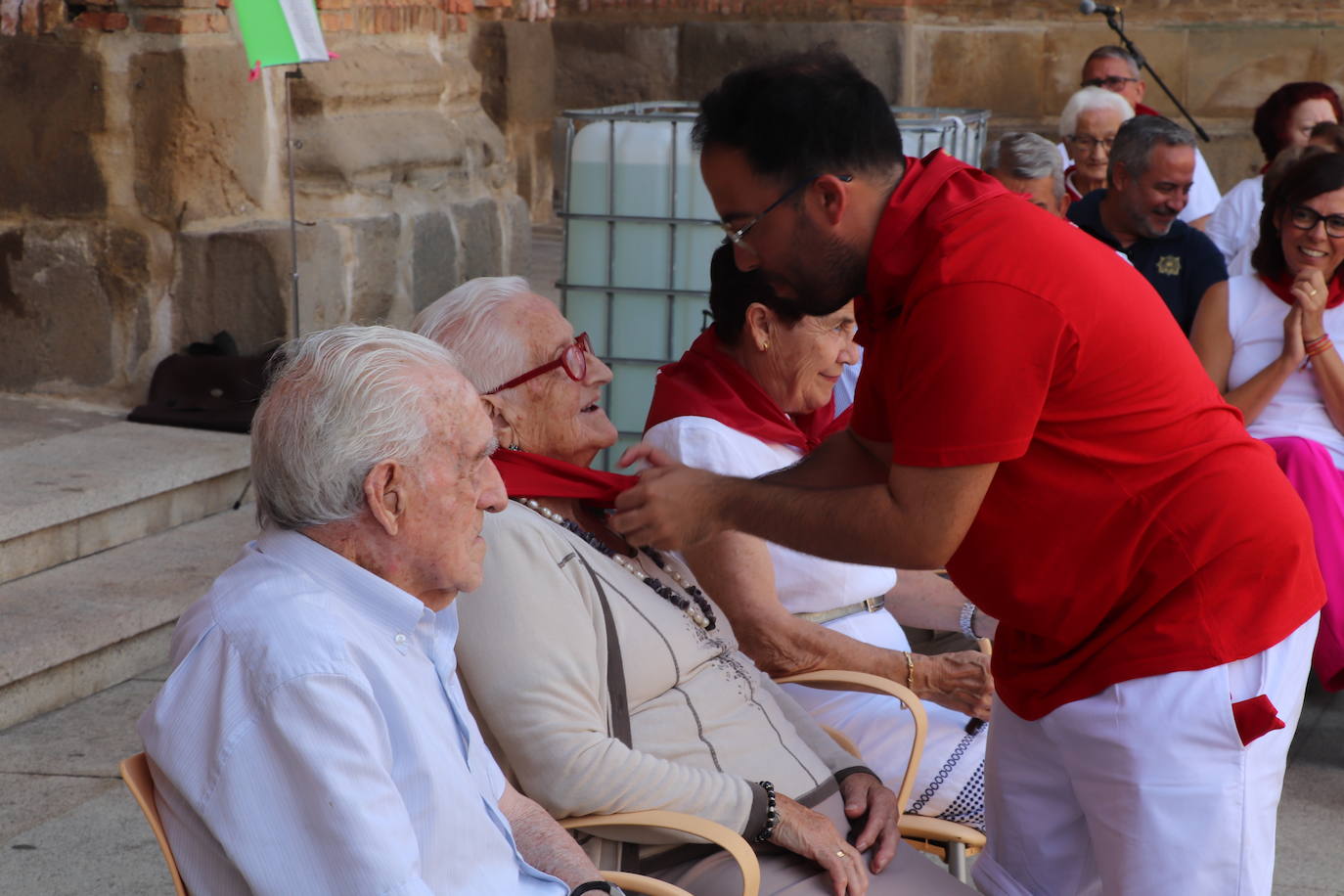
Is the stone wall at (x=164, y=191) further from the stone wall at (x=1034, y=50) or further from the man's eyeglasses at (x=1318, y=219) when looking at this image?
the stone wall at (x=1034, y=50)

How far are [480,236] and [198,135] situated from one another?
→ 1.43 meters

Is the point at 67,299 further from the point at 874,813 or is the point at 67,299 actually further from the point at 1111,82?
the point at 1111,82

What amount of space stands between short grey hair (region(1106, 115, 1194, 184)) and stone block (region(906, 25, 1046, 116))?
472 centimetres

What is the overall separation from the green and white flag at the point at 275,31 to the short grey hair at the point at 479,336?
2.30 meters

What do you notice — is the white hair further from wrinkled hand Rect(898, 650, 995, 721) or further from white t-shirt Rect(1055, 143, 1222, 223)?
wrinkled hand Rect(898, 650, 995, 721)

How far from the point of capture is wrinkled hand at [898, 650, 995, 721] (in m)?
3.05

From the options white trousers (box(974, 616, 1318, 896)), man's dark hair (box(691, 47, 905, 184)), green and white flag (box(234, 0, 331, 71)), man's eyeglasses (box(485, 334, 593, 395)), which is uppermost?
green and white flag (box(234, 0, 331, 71))

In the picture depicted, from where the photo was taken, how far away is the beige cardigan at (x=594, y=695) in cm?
226

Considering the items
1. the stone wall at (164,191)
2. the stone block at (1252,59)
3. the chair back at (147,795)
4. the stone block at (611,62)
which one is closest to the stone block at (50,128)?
the stone wall at (164,191)

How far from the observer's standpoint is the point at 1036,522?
2.11 m

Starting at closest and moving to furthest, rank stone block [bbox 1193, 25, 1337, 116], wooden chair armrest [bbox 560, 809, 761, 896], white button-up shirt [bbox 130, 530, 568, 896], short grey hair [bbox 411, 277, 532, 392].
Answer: white button-up shirt [bbox 130, 530, 568, 896], wooden chair armrest [bbox 560, 809, 761, 896], short grey hair [bbox 411, 277, 532, 392], stone block [bbox 1193, 25, 1337, 116]

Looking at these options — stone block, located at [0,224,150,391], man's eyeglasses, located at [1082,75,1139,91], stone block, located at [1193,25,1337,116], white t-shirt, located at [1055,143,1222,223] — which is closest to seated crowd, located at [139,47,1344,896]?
stone block, located at [0,224,150,391]

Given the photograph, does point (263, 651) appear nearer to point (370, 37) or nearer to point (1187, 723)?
point (1187, 723)

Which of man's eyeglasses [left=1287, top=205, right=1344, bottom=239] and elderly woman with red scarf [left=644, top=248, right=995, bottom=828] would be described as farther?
man's eyeglasses [left=1287, top=205, right=1344, bottom=239]
